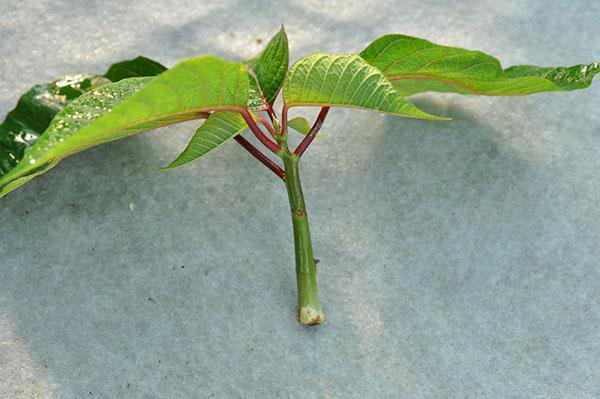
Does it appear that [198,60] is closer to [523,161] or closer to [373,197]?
[373,197]

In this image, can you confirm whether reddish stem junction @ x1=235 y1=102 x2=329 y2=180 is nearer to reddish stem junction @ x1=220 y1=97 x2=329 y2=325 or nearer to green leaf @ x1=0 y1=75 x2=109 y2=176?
reddish stem junction @ x1=220 y1=97 x2=329 y2=325

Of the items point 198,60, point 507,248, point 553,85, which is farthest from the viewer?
point 507,248

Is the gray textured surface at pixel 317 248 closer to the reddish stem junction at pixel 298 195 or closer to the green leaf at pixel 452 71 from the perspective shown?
the reddish stem junction at pixel 298 195

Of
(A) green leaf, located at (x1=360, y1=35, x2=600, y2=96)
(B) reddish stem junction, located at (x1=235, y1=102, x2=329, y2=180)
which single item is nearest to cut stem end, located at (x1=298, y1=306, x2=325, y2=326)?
(B) reddish stem junction, located at (x1=235, y1=102, x2=329, y2=180)

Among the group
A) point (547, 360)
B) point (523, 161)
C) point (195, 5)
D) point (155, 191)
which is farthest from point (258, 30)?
point (547, 360)

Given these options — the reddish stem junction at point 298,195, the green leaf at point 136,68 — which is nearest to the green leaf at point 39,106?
the green leaf at point 136,68
